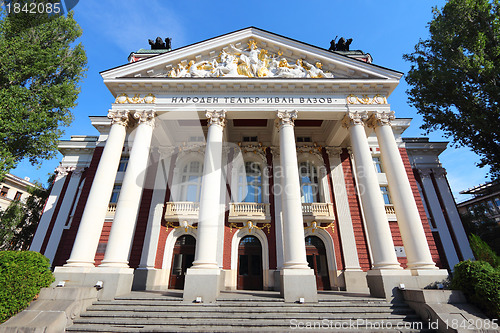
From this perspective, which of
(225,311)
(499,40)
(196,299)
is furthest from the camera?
(499,40)

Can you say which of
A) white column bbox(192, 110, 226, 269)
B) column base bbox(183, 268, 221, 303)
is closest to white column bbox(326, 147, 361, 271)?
white column bbox(192, 110, 226, 269)

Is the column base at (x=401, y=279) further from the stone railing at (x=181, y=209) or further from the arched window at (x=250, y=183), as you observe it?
the stone railing at (x=181, y=209)

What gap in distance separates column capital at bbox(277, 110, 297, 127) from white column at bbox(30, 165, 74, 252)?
2045 centimetres

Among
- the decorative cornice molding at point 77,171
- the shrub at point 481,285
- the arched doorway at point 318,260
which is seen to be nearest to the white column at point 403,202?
the shrub at point 481,285

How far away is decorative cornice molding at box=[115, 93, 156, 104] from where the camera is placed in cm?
Answer: 1457

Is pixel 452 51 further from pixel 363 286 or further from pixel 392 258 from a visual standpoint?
pixel 363 286

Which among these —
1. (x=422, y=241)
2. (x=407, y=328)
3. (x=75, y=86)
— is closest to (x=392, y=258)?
(x=422, y=241)

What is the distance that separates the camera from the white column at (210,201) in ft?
36.2

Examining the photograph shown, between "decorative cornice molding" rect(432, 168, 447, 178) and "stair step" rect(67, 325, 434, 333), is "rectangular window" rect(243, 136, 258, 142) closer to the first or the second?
"stair step" rect(67, 325, 434, 333)

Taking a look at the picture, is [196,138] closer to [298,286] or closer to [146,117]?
[146,117]

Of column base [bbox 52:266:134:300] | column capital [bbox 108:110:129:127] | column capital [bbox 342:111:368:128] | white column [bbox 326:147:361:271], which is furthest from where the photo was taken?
white column [bbox 326:147:361:271]

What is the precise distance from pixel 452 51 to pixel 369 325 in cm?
1907

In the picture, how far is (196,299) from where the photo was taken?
9.68 metres

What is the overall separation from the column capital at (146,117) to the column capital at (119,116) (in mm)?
565
